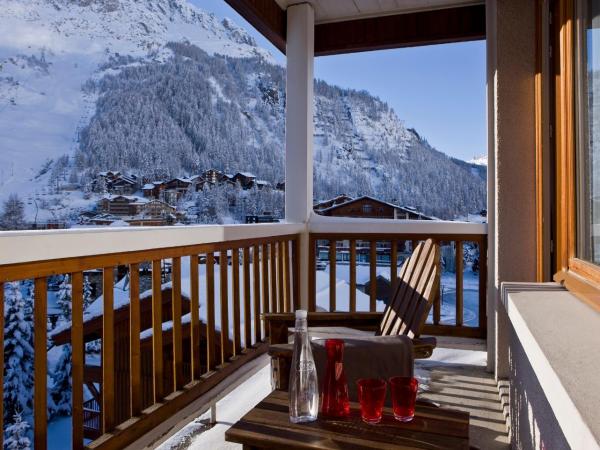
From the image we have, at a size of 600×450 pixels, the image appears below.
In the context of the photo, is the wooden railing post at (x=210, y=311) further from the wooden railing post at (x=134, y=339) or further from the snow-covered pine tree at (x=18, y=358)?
the snow-covered pine tree at (x=18, y=358)

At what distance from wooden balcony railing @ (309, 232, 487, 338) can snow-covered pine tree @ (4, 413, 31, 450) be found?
2.69 meters

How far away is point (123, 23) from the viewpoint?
2662 mm

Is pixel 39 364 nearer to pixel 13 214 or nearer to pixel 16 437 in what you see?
pixel 16 437

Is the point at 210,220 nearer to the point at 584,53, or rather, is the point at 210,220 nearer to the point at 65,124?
the point at 65,124

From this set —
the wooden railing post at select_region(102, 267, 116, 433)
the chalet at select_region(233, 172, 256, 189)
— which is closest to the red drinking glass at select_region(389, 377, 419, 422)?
the wooden railing post at select_region(102, 267, 116, 433)

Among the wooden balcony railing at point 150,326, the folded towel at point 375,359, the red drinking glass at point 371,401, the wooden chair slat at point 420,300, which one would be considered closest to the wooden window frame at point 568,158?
the wooden chair slat at point 420,300

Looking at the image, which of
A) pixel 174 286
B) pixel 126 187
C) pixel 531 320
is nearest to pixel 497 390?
pixel 531 320

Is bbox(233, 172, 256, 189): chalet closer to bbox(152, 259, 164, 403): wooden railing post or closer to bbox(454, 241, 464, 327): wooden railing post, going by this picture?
bbox(152, 259, 164, 403): wooden railing post

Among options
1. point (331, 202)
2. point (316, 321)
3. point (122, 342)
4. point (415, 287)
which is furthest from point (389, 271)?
point (122, 342)

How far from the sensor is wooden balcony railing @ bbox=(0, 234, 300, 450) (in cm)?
189

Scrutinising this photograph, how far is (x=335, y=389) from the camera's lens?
1.42 meters

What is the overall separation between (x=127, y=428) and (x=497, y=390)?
2173 mm

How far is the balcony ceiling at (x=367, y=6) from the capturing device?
3957 mm

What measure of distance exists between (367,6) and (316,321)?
2.83m
